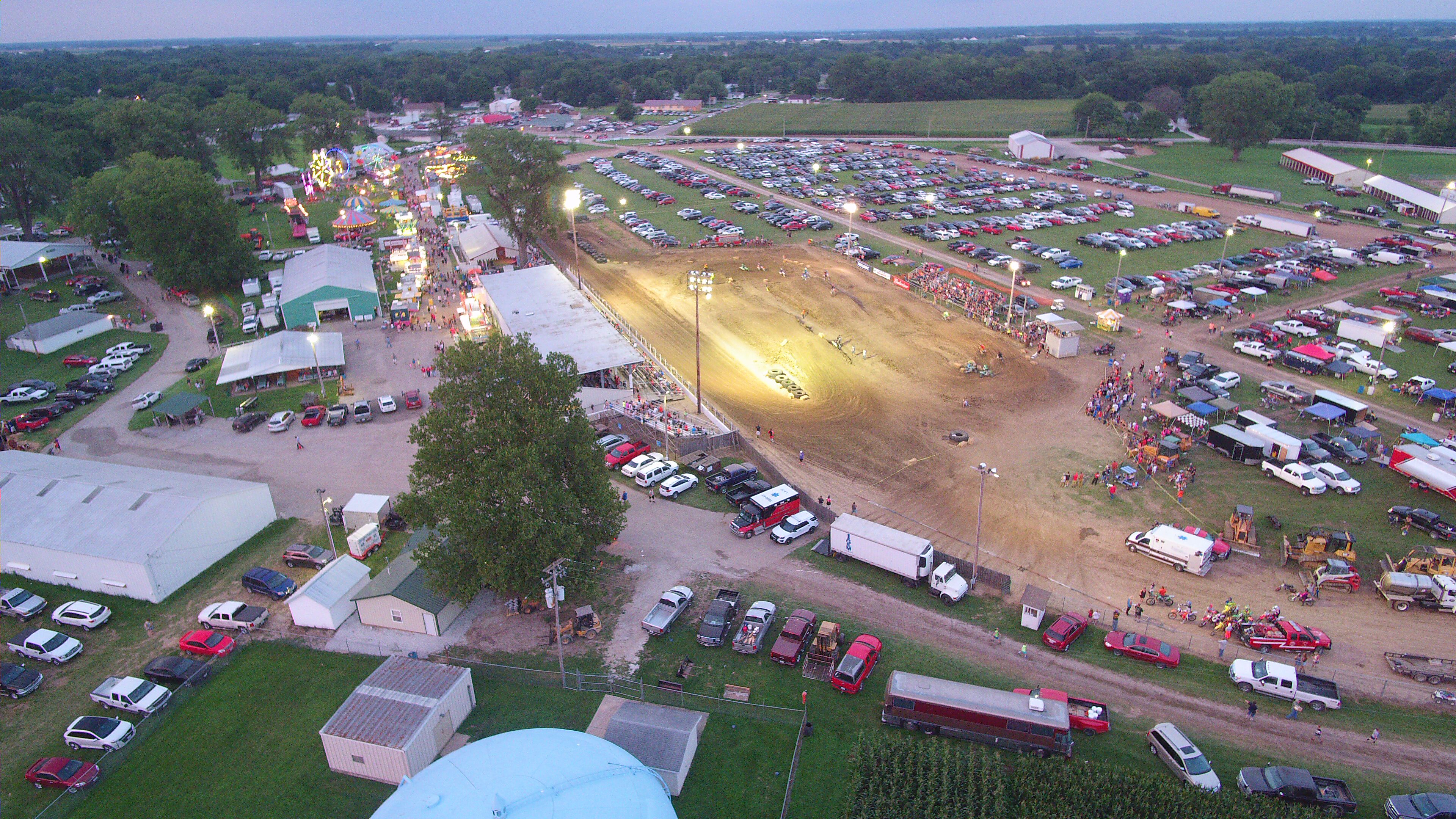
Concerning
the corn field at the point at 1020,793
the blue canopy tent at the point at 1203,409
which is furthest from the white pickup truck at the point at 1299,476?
the corn field at the point at 1020,793

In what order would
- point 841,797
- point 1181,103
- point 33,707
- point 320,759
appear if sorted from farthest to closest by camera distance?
1. point 1181,103
2. point 33,707
3. point 320,759
4. point 841,797

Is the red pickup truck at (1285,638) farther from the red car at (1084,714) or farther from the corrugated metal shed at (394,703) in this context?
the corrugated metal shed at (394,703)

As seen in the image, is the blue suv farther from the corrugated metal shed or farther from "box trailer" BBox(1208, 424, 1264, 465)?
"box trailer" BBox(1208, 424, 1264, 465)

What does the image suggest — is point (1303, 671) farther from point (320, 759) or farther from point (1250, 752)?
point (320, 759)

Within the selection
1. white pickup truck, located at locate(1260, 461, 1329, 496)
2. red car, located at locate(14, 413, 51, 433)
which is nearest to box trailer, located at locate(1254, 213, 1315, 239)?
white pickup truck, located at locate(1260, 461, 1329, 496)

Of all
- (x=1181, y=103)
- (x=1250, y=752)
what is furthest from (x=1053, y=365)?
(x=1181, y=103)
